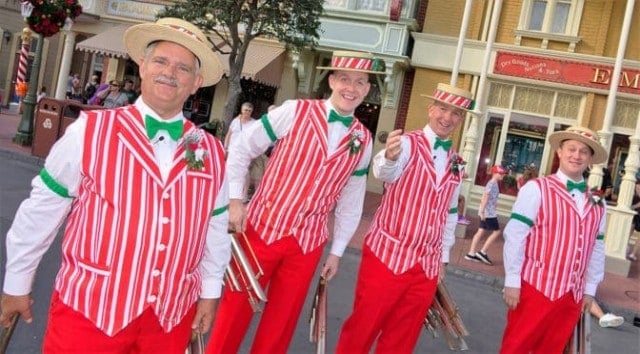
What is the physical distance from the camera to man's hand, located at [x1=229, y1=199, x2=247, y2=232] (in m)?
2.97

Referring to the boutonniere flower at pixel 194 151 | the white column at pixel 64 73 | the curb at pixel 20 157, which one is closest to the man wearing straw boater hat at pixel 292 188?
the boutonniere flower at pixel 194 151

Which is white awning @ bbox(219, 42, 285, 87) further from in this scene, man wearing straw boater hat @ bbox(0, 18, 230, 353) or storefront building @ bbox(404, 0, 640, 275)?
man wearing straw boater hat @ bbox(0, 18, 230, 353)

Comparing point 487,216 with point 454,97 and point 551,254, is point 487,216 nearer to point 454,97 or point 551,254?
point 551,254

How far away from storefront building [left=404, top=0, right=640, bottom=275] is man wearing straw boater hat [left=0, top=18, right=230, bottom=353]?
1343 centimetres

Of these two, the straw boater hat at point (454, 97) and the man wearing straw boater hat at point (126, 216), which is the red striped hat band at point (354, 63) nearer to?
the straw boater hat at point (454, 97)

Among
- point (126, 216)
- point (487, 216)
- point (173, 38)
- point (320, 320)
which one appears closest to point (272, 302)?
point (320, 320)

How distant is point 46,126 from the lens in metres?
13.2

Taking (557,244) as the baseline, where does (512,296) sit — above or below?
below

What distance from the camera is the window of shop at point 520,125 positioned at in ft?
53.3

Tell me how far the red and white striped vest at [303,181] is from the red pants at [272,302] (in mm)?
65

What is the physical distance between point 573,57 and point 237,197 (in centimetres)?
1461

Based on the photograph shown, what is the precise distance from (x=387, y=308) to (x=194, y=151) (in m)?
1.93

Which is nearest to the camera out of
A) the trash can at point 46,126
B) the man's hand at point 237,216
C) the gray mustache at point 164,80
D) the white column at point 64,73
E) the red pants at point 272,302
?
the gray mustache at point 164,80

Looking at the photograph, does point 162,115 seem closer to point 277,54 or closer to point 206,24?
point 206,24
